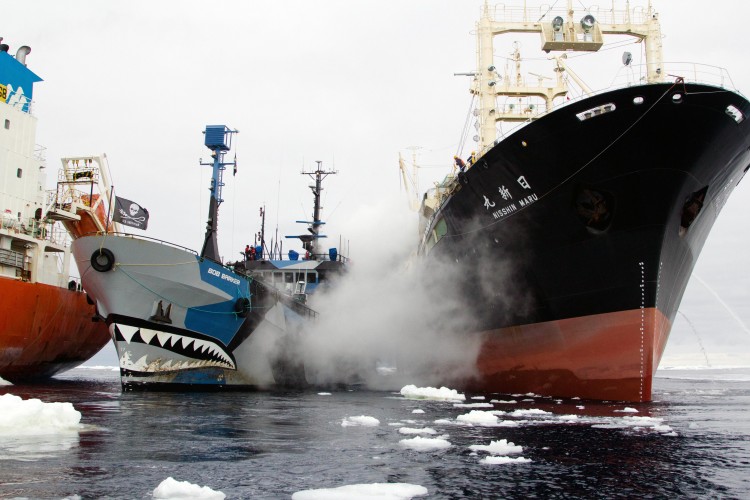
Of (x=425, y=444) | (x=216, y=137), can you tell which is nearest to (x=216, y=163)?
(x=216, y=137)

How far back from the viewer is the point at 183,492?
568 centimetres

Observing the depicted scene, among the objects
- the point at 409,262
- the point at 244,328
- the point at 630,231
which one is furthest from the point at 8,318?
the point at 630,231

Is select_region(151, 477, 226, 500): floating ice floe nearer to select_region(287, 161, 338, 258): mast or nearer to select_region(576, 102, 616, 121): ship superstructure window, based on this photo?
select_region(576, 102, 616, 121): ship superstructure window

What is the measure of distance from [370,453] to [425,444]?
0.97 metres

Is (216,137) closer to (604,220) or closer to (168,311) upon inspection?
(168,311)

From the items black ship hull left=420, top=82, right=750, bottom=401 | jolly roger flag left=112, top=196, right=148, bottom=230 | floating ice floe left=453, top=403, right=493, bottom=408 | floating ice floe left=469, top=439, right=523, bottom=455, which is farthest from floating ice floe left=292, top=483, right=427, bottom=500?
jolly roger flag left=112, top=196, right=148, bottom=230

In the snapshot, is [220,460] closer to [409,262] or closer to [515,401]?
[515,401]

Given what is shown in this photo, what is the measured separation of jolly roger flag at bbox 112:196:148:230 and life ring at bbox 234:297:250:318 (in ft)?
43.4

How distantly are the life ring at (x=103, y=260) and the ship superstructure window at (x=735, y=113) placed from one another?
17.9 m

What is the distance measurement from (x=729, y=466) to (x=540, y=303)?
9.91 m

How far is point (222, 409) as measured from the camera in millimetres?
14203

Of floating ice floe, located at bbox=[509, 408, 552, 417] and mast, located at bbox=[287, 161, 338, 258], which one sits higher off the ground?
mast, located at bbox=[287, 161, 338, 258]

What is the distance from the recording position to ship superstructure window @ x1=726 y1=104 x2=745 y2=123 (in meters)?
14.7

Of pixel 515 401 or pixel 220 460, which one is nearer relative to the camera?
pixel 220 460
